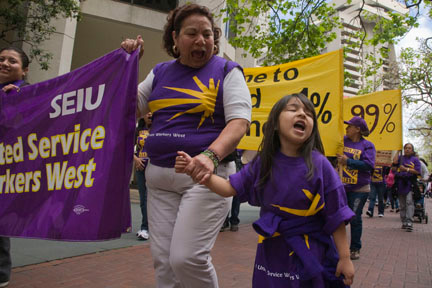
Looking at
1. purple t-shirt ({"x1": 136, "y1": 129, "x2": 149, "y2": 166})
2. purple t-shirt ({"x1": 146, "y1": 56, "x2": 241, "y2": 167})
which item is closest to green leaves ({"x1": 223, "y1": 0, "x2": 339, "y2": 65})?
purple t-shirt ({"x1": 136, "y1": 129, "x2": 149, "y2": 166})

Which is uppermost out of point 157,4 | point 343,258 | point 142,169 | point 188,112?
point 157,4

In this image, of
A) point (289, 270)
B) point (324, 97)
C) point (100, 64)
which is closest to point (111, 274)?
point (100, 64)

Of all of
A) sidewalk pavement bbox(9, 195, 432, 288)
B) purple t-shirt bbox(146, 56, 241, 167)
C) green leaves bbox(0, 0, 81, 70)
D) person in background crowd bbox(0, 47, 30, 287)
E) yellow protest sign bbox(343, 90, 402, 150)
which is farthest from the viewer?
green leaves bbox(0, 0, 81, 70)

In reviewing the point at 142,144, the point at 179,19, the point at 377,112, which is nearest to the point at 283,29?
the point at 377,112

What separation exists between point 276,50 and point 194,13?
688 cm

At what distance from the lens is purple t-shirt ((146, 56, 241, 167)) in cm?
217

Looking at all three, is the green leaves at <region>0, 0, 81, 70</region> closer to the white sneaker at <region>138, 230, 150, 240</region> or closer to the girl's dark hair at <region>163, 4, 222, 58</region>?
the white sneaker at <region>138, 230, 150, 240</region>

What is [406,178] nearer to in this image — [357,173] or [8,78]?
[357,173]

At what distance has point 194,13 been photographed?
7.61 ft

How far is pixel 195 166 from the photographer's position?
179cm

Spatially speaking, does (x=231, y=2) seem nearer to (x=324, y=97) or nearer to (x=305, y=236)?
(x=324, y=97)

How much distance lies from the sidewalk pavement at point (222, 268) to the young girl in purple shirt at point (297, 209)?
6.31 ft

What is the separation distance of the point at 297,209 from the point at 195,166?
611mm

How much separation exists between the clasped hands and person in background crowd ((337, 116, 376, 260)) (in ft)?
12.3
